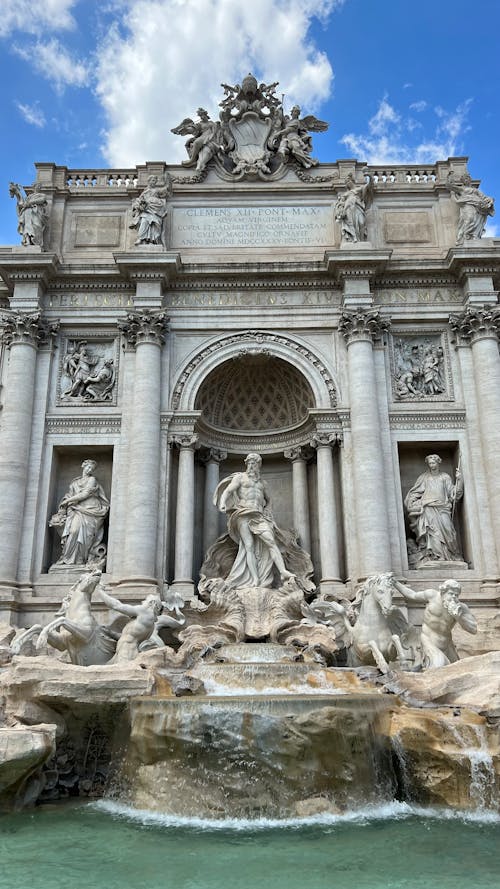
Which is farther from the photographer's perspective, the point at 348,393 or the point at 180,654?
the point at 348,393

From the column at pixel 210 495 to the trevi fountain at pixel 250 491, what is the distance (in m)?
0.08

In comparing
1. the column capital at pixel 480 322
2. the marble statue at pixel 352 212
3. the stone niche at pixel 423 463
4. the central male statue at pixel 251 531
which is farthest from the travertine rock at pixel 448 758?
the marble statue at pixel 352 212

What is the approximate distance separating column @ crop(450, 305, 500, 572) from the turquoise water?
891 cm

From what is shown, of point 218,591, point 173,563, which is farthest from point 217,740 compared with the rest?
point 173,563

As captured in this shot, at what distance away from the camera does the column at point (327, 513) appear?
15.5 metres

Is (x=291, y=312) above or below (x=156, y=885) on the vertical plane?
above

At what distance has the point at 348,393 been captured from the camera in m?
16.9

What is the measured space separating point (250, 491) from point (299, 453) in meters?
2.70

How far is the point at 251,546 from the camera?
15203 millimetres

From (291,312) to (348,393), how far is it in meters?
2.63

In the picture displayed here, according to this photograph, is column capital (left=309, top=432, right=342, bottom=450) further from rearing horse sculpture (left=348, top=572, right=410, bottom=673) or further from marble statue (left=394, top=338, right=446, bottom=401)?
rearing horse sculpture (left=348, top=572, right=410, bottom=673)

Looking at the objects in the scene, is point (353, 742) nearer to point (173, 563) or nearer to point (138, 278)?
point (173, 563)

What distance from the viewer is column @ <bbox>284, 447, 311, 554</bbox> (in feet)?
55.4

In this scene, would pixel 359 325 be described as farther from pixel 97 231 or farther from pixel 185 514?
pixel 97 231
